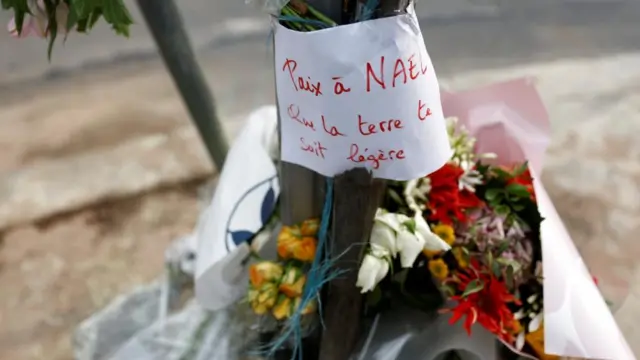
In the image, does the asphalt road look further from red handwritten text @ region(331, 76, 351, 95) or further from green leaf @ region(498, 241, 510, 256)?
red handwritten text @ region(331, 76, 351, 95)

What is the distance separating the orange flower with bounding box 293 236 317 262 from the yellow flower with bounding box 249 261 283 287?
4cm

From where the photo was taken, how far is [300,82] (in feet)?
1.58

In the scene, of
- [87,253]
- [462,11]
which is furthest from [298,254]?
[462,11]

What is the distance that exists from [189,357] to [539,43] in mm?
940

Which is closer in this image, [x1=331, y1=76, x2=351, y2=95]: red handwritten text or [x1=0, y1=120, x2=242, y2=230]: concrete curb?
[x1=331, y1=76, x2=351, y2=95]: red handwritten text

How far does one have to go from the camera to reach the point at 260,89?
1445mm

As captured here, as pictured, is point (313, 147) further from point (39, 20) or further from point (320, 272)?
point (39, 20)

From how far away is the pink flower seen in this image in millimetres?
653

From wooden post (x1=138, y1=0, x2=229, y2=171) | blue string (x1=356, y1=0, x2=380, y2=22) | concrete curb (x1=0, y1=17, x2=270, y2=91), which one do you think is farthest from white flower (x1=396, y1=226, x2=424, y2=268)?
concrete curb (x1=0, y1=17, x2=270, y2=91)

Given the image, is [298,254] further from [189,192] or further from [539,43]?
[539,43]

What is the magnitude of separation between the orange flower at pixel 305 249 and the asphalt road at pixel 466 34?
71 cm

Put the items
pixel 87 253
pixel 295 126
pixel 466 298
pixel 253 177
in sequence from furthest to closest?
1. pixel 87 253
2. pixel 253 177
3. pixel 466 298
4. pixel 295 126

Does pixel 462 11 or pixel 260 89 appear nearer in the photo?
pixel 462 11

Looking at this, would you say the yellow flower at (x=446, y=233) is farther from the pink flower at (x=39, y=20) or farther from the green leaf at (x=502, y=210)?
the pink flower at (x=39, y=20)
